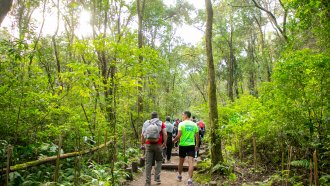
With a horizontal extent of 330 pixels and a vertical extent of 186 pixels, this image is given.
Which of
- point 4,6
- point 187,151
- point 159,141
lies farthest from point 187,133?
point 4,6

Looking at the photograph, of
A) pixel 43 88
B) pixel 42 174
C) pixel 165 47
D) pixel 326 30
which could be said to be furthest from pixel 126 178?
pixel 165 47

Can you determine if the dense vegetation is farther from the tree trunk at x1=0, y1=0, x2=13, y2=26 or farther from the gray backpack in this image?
the gray backpack

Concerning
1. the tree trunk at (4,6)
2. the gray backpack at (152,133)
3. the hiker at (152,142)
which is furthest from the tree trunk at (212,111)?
the tree trunk at (4,6)

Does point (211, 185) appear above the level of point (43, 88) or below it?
below

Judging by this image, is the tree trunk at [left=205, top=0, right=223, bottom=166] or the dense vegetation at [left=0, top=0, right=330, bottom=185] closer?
the dense vegetation at [left=0, top=0, right=330, bottom=185]

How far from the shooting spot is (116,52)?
6.41 metres

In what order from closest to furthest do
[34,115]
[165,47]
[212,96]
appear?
[34,115], [212,96], [165,47]

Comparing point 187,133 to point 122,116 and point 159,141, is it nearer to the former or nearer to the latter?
point 159,141

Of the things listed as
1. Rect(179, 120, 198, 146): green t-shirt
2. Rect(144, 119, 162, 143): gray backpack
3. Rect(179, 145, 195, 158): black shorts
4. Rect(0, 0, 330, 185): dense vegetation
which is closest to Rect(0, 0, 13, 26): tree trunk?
Rect(0, 0, 330, 185): dense vegetation

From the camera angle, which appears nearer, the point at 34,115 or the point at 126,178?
the point at 34,115

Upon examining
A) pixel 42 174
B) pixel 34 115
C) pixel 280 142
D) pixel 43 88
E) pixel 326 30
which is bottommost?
pixel 42 174

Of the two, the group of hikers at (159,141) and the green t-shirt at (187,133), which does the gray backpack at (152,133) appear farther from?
the green t-shirt at (187,133)

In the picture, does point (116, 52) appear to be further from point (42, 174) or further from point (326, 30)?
point (326, 30)

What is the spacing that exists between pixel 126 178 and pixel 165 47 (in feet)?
75.3
